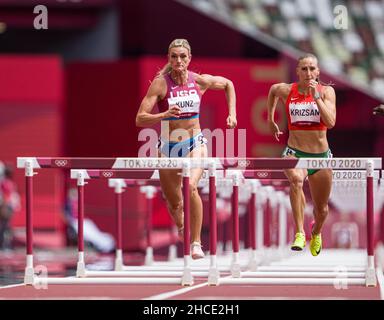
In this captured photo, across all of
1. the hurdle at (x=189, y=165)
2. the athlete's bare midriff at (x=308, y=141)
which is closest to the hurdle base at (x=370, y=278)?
the hurdle at (x=189, y=165)

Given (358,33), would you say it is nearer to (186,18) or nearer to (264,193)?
(186,18)

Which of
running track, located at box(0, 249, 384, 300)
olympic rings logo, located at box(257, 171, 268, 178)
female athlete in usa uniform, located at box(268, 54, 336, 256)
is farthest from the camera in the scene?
olympic rings logo, located at box(257, 171, 268, 178)

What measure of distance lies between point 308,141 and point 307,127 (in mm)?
166

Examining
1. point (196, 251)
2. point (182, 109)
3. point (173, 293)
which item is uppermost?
point (182, 109)

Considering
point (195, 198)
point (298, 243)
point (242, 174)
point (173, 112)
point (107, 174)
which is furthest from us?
point (107, 174)

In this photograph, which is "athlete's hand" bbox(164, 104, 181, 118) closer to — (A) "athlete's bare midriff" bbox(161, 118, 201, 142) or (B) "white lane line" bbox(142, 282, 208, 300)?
(A) "athlete's bare midriff" bbox(161, 118, 201, 142)

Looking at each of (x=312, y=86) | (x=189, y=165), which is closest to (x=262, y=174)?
(x=189, y=165)

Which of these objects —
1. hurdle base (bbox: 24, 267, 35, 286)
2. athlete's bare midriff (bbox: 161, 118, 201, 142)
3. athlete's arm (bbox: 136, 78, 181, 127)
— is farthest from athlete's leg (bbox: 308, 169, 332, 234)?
hurdle base (bbox: 24, 267, 35, 286)

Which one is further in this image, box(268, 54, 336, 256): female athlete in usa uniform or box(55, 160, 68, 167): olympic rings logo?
box(55, 160, 68, 167): olympic rings logo

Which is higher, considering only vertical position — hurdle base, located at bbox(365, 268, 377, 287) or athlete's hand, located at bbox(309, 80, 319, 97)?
athlete's hand, located at bbox(309, 80, 319, 97)

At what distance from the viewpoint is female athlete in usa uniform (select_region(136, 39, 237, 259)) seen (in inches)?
376

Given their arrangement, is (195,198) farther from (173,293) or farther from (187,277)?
(173,293)

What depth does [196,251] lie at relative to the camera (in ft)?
32.2

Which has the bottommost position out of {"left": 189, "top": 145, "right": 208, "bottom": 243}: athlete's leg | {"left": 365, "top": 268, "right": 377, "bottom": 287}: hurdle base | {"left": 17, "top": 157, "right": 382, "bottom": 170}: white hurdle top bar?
{"left": 365, "top": 268, "right": 377, "bottom": 287}: hurdle base
